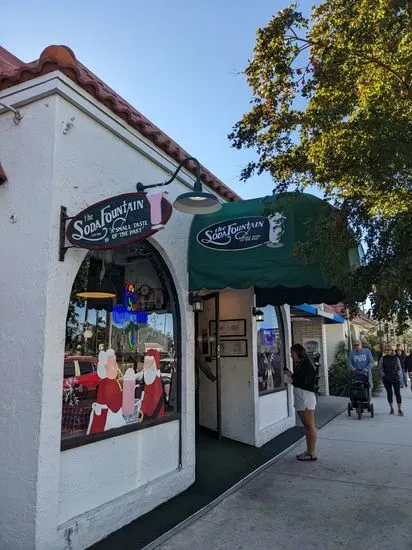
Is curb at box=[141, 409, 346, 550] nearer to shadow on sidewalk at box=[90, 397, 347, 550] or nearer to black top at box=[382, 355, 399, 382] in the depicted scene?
shadow on sidewalk at box=[90, 397, 347, 550]

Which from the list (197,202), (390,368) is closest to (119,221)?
(197,202)

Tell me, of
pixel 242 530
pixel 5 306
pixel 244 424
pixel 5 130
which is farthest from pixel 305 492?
pixel 5 130

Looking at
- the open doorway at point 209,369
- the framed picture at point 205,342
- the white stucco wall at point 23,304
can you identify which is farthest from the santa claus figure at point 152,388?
the framed picture at point 205,342

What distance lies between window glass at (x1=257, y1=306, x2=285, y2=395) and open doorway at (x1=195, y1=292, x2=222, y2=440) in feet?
2.79

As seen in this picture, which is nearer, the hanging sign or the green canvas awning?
the hanging sign

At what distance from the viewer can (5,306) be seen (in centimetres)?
419

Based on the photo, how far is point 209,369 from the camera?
8.33 metres

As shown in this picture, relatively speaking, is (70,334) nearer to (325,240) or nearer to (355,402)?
(325,240)

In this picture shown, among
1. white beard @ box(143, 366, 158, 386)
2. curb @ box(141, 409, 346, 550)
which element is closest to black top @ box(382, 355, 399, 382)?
curb @ box(141, 409, 346, 550)

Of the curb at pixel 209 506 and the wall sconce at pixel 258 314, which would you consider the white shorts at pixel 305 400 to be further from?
the wall sconce at pixel 258 314

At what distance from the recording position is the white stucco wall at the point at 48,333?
3.78 meters

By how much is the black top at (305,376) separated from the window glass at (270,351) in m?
1.55

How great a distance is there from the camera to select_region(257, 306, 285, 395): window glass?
875cm

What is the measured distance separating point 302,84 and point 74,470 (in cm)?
461
